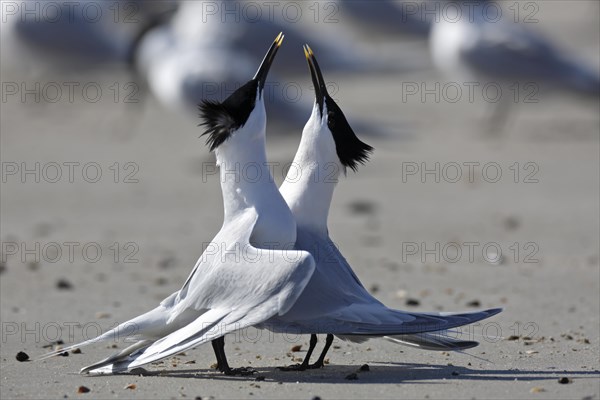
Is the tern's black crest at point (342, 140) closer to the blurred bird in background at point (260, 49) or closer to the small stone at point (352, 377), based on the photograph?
the small stone at point (352, 377)

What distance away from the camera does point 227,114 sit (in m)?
4.03

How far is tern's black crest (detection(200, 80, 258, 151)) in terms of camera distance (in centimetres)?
403

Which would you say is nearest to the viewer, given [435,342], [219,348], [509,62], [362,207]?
[219,348]

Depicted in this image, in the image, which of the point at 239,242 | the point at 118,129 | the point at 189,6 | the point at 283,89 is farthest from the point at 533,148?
the point at 239,242

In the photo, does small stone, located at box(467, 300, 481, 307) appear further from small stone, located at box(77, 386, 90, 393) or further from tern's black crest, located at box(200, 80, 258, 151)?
small stone, located at box(77, 386, 90, 393)

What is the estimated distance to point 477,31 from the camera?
1262 cm

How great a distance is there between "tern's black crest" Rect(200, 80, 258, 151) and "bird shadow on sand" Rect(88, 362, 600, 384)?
78 cm

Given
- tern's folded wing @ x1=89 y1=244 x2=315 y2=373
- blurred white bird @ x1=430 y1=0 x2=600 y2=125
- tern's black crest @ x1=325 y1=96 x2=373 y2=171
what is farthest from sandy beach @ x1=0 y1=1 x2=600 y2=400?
tern's black crest @ x1=325 y1=96 x2=373 y2=171

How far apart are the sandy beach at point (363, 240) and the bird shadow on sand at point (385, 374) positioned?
1cm

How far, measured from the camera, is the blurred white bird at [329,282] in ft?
12.4

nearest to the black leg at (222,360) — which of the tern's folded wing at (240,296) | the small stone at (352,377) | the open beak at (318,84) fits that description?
the tern's folded wing at (240,296)

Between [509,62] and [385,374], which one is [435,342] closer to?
[385,374]

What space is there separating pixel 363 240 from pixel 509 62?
5767 mm

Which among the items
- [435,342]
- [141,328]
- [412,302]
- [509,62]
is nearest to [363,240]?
[412,302]
